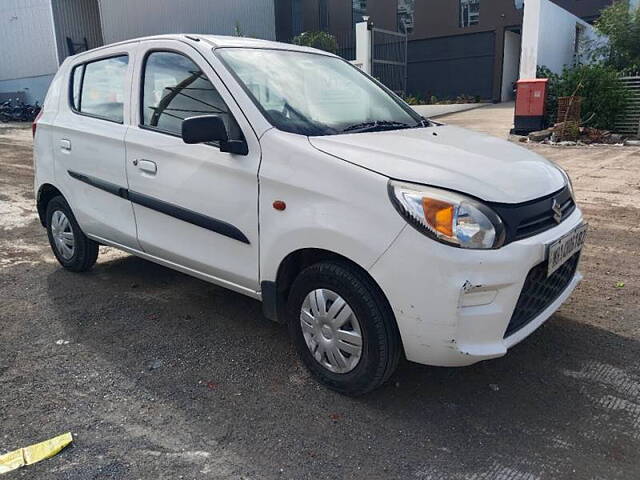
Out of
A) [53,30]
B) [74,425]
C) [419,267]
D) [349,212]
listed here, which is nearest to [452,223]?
[419,267]

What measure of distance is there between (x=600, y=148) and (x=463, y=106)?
12124 millimetres

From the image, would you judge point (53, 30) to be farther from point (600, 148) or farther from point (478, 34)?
point (600, 148)

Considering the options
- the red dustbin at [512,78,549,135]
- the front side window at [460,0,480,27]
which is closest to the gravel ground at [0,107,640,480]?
the red dustbin at [512,78,549,135]

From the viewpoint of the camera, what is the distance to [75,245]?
15.6 ft

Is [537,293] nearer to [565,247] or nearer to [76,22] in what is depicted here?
[565,247]

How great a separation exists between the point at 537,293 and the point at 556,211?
0.44 m

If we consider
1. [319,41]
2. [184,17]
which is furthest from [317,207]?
[184,17]

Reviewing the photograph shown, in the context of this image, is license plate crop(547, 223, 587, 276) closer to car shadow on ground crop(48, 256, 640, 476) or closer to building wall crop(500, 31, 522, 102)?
car shadow on ground crop(48, 256, 640, 476)

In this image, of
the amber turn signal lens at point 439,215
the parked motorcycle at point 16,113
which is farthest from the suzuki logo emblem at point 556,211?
the parked motorcycle at point 16,113

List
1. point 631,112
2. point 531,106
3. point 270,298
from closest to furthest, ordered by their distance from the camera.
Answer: point 270,298
point 631,112
point 531,106

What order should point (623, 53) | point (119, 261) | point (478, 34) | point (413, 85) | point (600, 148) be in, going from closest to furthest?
point (119, 261) < point (600, 148) < point (623, 53) < point (478, 34) < point (413, 85)

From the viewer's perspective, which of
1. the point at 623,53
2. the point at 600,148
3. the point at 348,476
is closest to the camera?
the point at 348,476

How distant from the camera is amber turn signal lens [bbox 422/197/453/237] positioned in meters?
2.51

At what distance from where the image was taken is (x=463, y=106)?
23.7m
